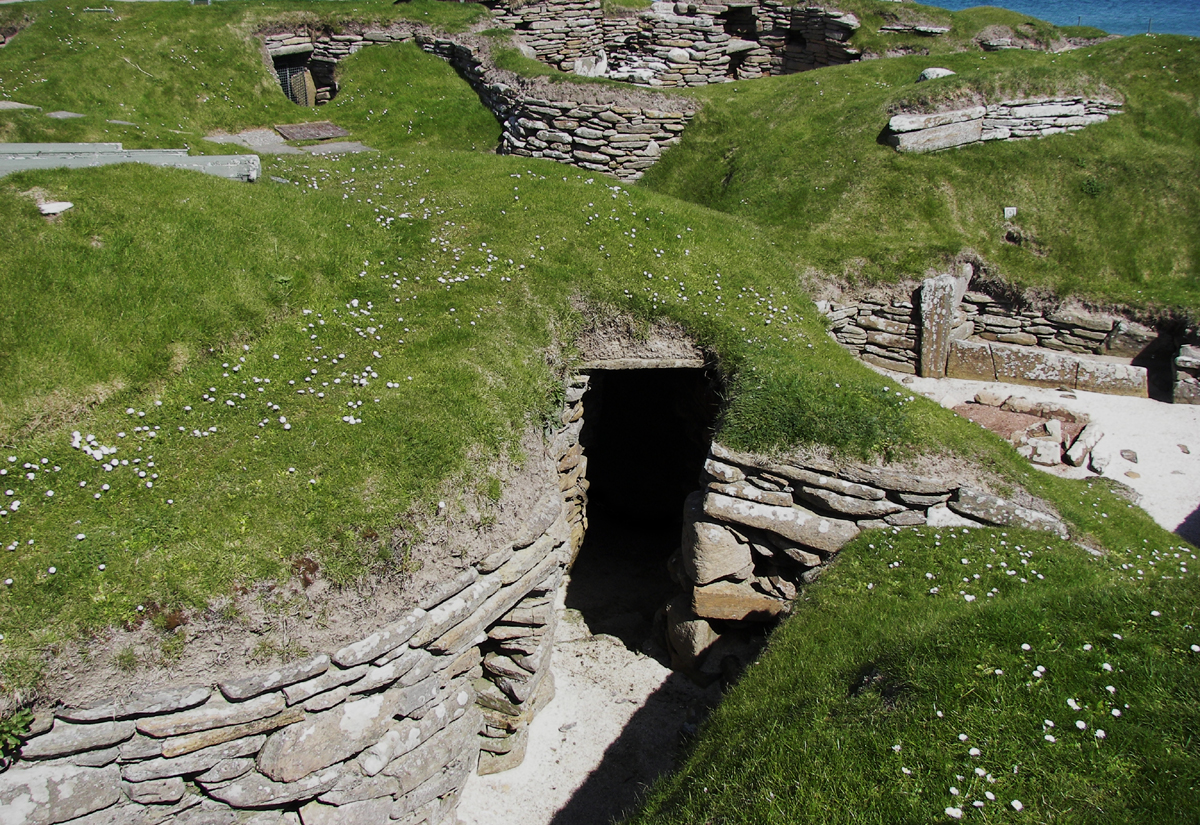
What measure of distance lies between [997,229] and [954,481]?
333 inches

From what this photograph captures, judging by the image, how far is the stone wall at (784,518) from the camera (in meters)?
9.19

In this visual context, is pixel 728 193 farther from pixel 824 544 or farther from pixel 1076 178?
pixel 824 544

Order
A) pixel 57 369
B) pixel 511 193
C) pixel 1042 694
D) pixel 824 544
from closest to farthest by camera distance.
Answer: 1. pixel 1042 694
2. pixel 57 369
3. pixel 824 544
4. pixel 511 193

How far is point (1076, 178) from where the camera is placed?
16062mm

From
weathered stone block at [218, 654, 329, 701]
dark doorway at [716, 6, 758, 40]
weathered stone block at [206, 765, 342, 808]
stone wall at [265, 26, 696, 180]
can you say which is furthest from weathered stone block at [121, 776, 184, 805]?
dark doorway at [716, 6, 758, 40]

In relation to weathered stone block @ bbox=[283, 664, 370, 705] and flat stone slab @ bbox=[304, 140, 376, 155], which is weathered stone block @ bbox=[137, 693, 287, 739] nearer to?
weathered stone block @ bbox=[283, 664, 370, 705]

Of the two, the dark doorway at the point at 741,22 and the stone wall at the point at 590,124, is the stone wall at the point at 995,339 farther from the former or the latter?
the dark doorway at the point at 741,22

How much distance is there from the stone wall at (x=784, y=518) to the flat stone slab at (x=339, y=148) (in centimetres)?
1128

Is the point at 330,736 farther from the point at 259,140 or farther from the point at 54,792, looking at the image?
the point at 259,140

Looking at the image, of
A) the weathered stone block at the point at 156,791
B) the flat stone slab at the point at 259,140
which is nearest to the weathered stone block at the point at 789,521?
the weathered stone block at the point at 156,791

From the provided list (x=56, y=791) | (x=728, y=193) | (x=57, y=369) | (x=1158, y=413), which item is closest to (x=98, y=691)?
(x=56, y=791)

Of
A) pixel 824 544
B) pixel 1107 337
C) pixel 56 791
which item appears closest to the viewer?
pixel 56 791

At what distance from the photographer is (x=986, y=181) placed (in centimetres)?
1591

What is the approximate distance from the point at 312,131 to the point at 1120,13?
235 feet
